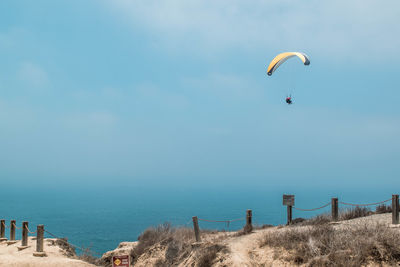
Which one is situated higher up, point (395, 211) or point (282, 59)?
point (282, 59)

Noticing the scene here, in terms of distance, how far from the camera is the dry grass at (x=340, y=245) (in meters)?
11.5

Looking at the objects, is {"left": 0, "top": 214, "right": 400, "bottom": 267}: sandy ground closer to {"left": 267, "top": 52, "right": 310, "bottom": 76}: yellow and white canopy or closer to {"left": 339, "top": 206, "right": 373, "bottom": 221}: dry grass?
{"left": 339, "top": 206, "right": 373, "bottom": 221}: dry grass

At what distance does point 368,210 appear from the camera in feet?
74.0

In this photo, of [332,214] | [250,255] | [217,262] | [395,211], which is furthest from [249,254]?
[395,211]

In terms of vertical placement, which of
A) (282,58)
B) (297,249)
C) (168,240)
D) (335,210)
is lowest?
(168,240)

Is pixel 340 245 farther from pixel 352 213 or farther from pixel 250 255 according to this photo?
pixel 352 213

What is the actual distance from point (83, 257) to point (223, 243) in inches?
329

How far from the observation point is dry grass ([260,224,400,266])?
1153 cm

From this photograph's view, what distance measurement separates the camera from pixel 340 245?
483 inches

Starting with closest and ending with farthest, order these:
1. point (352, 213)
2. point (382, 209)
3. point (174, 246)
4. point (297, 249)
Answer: point (297, 249)
point (174, 246)
point (352, 213)
point (382, 209)

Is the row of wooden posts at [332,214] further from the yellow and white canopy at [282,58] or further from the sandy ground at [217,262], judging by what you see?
the yellow and white canopy at [282,58]

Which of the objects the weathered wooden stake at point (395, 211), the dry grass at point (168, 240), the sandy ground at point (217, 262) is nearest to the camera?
the sandy ground at point (217, 262)

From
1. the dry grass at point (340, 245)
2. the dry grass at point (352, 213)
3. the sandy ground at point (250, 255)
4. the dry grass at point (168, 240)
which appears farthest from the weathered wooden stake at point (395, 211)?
the dry grass at point (168, 240)

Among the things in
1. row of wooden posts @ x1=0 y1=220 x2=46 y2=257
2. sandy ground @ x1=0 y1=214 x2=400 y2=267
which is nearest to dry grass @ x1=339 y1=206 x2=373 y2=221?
sandy ground @ x1=0 y1=214 x2=400 y2=267
